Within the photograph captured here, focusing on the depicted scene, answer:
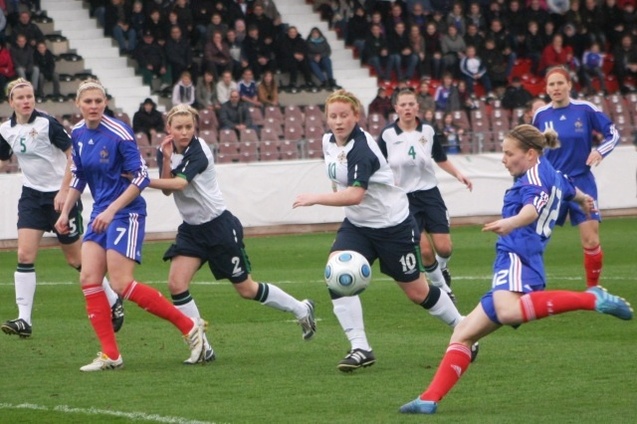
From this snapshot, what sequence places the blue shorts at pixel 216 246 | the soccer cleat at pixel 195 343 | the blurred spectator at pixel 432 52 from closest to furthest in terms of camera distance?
the soccer cleat at pixel 195 343 < the blue shorts at pixel 216 246 < the blurred spectator at pixel 432 52

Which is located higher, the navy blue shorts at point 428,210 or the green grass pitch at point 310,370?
the navy blue shorts at point 428,210

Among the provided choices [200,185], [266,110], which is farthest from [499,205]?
[200,185]

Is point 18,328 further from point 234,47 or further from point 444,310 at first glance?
point 234,47

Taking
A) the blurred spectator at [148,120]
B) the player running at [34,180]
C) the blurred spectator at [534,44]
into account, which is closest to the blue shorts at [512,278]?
the player running at [34,180]

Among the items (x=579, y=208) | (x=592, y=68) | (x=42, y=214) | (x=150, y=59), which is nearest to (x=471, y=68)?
(x=592, y=68)

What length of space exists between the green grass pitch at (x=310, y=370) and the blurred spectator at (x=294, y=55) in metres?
14.4

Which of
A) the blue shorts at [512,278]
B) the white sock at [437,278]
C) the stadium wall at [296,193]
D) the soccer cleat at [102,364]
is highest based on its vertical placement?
the blue shorts at [512,278]

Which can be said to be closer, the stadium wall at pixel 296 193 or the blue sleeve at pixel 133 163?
the blue sleeve at pixel 133 163

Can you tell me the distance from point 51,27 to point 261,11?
4.62 m

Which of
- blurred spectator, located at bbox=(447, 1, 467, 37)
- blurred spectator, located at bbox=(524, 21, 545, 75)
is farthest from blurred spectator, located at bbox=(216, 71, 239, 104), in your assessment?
blurred spectator, located at bbox=(524, 21, 545, 75)

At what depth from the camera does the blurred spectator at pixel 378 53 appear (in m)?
29.6

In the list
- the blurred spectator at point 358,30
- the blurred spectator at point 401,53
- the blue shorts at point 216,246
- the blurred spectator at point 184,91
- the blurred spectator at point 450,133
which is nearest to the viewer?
the blue shorts at point 216,246

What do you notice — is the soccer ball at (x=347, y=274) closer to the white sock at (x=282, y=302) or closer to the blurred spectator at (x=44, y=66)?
the white sock at (x=282, y=302)

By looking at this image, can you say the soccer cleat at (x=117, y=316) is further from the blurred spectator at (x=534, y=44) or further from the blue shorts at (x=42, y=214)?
→ the blurred spectator at (x=534, y=44)
